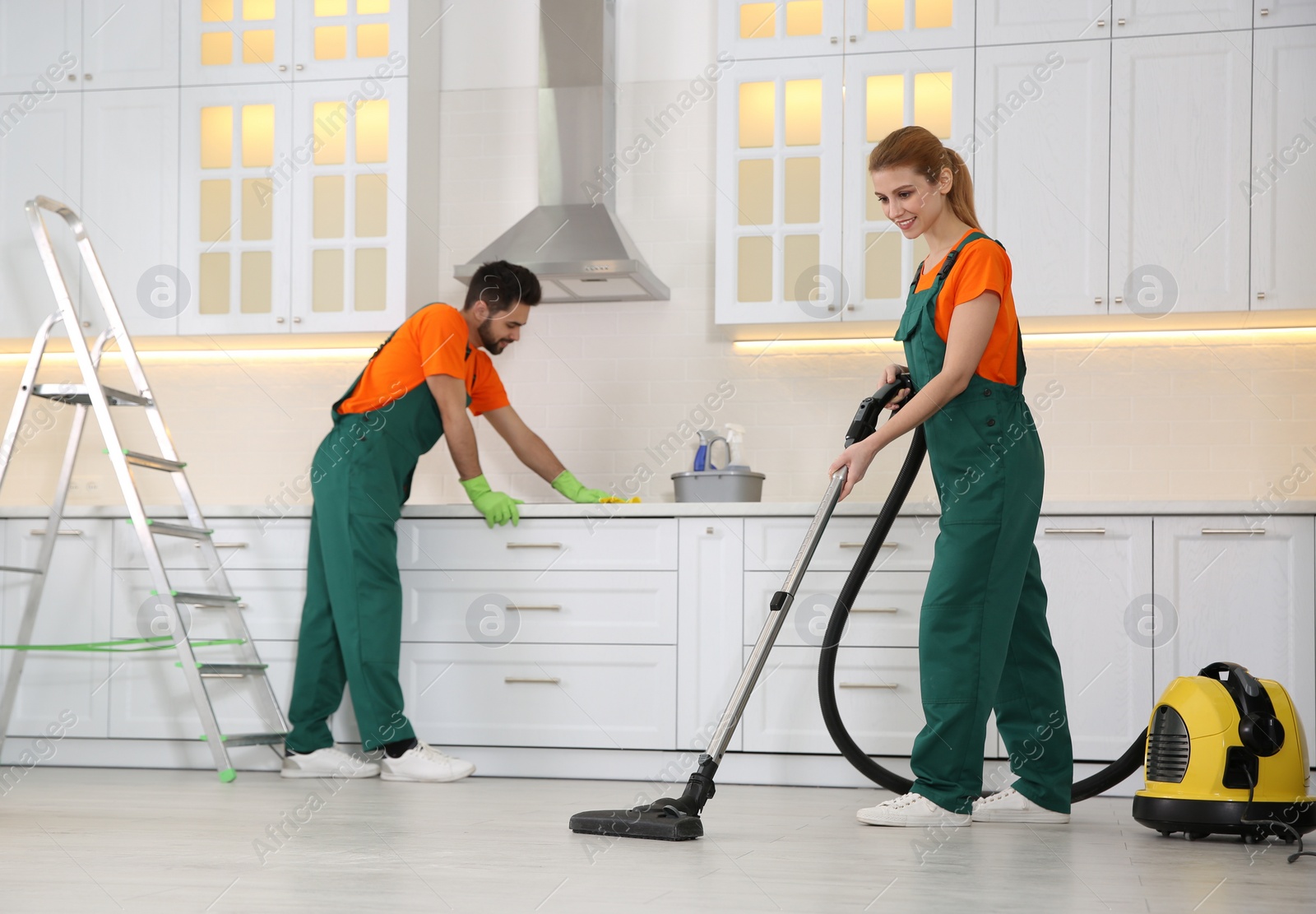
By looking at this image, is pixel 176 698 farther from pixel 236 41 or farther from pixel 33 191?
pixel 236 41

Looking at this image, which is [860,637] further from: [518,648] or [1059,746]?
[518,648]

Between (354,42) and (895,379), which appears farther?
(354,42)

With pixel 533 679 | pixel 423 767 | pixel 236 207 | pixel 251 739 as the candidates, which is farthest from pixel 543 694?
pixel 236 207

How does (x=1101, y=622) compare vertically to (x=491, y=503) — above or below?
below

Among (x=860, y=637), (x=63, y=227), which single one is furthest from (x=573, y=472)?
(x=63, y=227)

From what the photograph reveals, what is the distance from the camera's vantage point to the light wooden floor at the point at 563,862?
5.82ft

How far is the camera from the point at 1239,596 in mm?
3123

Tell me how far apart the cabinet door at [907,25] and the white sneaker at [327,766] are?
99.6 inches

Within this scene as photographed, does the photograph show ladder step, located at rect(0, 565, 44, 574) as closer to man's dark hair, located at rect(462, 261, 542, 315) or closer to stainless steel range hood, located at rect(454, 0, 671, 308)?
man's dark hair, located at rect(462, 261, 542, 315)

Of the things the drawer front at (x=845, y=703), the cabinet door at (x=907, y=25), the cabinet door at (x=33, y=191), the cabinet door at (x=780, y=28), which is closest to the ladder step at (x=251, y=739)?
the drawer front at (x=845, y=703)

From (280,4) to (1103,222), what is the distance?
2725 millimetres

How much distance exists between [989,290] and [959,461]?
0.34 m

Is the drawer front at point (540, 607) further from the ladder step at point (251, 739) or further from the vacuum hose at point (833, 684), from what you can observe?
the vacuum hose at point (833, 684)

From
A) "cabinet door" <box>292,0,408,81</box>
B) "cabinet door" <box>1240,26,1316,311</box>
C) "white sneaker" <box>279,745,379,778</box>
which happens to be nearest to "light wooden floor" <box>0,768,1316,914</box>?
"white sneaker" <box>279,745,379,778</box>
